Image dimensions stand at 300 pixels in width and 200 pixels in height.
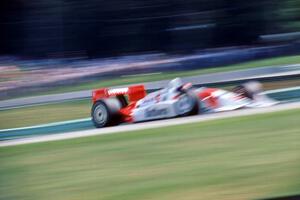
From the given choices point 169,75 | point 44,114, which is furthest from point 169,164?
point 169,75

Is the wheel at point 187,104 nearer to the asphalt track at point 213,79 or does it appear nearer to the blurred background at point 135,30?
the asphalt track at point 213,79

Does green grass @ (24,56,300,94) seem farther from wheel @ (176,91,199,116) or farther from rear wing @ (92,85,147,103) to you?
wheel @ (176,91,199,116)

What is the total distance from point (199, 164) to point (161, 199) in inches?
52.4

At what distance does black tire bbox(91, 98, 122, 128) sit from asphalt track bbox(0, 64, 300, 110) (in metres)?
4.30

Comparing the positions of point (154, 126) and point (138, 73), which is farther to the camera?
point (138, 73)

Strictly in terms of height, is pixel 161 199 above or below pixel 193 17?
below

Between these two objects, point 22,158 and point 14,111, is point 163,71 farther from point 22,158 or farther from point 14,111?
point 22,158

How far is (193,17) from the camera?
23.6m

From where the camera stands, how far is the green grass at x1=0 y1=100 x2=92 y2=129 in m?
12.9

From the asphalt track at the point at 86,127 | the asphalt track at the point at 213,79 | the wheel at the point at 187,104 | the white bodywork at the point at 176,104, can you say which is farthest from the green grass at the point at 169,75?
the wheel at the point at 187,104

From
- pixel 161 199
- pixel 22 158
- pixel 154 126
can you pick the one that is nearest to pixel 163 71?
pixel 154 126

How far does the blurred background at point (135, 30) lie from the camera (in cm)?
2298

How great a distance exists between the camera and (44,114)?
13.8 meters

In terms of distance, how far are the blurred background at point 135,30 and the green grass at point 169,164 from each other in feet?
44.6
